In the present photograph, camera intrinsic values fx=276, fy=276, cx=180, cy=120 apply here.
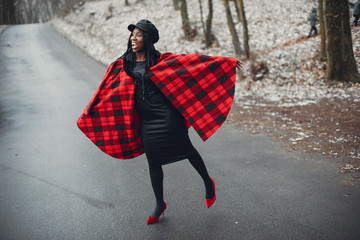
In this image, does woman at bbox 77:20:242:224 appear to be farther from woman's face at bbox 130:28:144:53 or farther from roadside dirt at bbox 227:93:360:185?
roadside dirt at bbox 227:93:360:185

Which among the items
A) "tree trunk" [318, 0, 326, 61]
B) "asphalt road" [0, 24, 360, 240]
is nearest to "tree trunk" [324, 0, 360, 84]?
"tree trunk" [318, 0, 326, 61]

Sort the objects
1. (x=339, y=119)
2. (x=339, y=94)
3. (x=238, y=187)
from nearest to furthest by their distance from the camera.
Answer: (x=238, y=187)
(x=339, y=119)
(x=339, y=94)

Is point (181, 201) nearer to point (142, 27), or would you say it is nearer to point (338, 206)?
point (338, 206)

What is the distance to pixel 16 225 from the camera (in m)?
3.20

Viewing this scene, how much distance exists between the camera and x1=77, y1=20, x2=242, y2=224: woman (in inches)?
115

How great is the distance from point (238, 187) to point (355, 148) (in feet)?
7.33

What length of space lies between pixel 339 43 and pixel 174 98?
23.1ft

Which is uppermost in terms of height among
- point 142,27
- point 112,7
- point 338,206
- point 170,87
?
point 112,7

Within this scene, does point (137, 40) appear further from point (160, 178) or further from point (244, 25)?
point (244, 25)

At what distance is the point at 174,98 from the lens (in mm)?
2979

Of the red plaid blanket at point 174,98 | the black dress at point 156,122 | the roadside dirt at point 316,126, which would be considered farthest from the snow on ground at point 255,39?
the black dress at point 156,122

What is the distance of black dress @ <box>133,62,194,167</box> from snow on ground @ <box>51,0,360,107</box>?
5.46 metres

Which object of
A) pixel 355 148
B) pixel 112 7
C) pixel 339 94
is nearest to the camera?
pixel 355 148

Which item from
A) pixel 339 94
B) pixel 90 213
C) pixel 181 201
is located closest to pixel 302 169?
pixel 181 201
